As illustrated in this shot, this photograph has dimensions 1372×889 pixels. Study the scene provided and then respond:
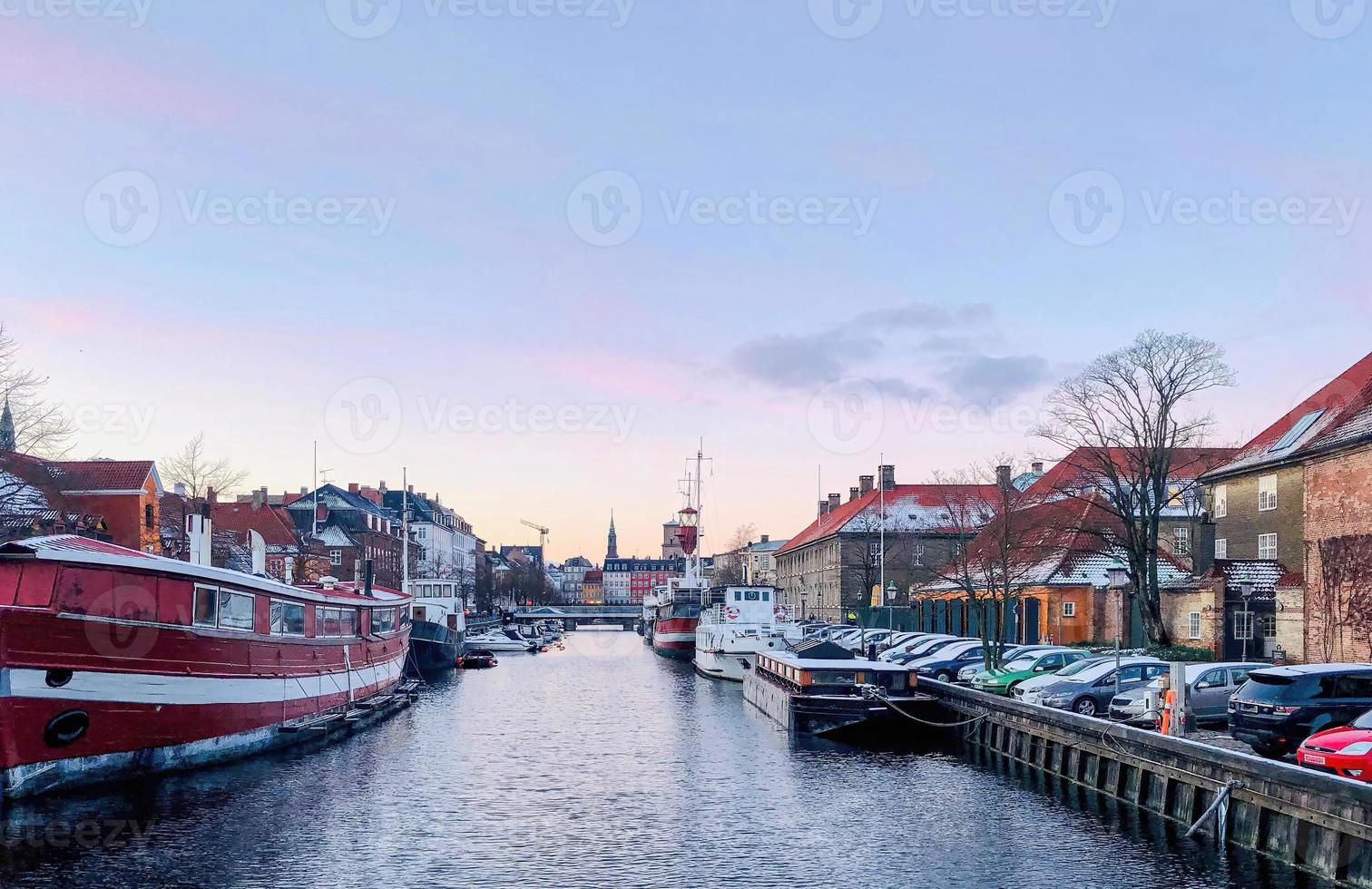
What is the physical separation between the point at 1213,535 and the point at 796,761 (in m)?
32.7

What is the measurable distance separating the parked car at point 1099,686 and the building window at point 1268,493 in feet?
68.5

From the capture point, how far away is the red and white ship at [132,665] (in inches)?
978

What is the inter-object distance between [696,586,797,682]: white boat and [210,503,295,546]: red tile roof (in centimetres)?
4426

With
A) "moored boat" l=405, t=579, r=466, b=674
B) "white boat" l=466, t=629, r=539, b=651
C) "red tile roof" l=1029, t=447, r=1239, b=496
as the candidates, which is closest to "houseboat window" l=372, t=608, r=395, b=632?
"moored boat" l=405, t=579, r=466, b=674

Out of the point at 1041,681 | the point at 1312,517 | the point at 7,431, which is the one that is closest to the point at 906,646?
the point at 1312,517

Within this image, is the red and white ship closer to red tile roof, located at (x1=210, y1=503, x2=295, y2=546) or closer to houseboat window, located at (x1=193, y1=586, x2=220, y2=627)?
houseboat window, located at (x1=193, y1=586, x2=220, y2=627)

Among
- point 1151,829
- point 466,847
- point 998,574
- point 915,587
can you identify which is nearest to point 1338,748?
point 1151,829

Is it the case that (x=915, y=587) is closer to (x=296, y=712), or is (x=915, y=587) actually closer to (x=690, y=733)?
(x=690, y=733)

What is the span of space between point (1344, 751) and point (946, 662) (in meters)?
27.0

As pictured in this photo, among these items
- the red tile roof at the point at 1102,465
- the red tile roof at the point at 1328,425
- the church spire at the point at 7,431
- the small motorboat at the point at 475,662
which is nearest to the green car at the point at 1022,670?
the red tile roof at the point at 1328,425

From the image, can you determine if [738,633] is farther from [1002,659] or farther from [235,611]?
[235,611]

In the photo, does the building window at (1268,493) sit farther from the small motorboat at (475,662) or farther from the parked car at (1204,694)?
the small motorboat at (475,662)

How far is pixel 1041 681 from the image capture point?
3481cm

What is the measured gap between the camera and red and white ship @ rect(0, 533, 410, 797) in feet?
81.5
